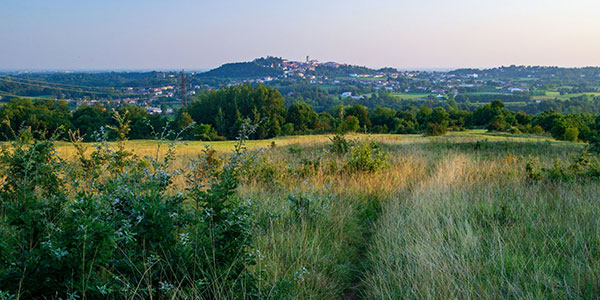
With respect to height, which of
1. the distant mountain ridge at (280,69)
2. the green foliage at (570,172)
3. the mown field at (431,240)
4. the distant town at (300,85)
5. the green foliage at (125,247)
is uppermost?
the distant mountain ridge at (280,69)

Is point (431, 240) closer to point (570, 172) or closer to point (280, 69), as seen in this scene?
point (570, 172)

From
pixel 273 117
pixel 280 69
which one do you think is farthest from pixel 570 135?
pixel 280 69

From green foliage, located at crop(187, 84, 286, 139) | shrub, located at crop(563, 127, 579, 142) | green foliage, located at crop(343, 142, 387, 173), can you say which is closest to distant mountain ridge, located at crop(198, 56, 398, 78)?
green foliage, located at crop(187, 84, 286, 139)

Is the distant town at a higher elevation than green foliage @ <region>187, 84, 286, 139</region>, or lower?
higher

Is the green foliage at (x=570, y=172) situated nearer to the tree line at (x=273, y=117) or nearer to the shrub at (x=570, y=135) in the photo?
the shrub at (x=570, y=135)

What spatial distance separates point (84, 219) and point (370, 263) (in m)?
2.76

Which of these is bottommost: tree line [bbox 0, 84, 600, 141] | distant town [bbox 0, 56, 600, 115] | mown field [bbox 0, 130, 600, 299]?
tree line [bbox 0, 84, 600, 141]

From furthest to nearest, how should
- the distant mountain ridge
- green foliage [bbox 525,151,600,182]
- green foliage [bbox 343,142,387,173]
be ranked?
1. the distant mountain ridge
2. green foliage [bbox 343,142,387,173]
3. green foliage [bbox 525,151,600,182]

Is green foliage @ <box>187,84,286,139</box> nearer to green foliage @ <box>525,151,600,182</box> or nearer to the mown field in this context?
green foliage @ <box>525,151,600,182</box>

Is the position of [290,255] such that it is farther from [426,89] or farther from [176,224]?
[426,89]

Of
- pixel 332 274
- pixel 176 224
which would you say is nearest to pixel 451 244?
pixel 332 274

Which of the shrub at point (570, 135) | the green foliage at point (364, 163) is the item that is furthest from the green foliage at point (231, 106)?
the green foliage at point (364, 163)

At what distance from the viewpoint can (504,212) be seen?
169 inches

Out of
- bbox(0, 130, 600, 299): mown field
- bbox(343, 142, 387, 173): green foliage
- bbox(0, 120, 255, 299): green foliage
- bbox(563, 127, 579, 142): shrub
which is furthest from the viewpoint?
bbox(563, 127, 579, 142): shrub
